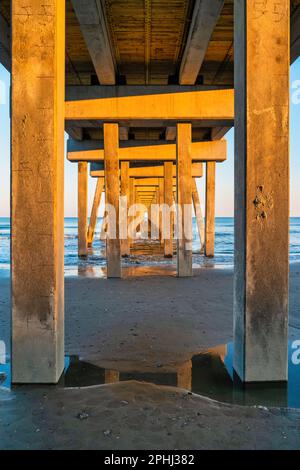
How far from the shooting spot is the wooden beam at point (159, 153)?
1742 cm

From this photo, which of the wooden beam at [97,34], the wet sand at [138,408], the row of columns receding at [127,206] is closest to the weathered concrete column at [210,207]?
the row of columns receding at [127,206]

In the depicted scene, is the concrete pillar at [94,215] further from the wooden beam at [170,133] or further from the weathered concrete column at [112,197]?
the weathered concrete column at [112,197]

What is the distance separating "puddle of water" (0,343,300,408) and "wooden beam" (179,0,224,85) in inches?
256

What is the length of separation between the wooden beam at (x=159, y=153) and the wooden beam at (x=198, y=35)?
646 cm

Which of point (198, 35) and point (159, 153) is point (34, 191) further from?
point (159, 153)

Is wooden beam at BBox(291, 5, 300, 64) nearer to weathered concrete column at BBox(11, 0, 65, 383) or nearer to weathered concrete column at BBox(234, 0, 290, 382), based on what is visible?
weathered concrete column at BBox(234, 0, 290, 382)

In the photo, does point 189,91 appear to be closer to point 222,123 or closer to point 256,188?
point 222,123

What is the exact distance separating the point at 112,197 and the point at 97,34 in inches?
196

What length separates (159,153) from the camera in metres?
17.4

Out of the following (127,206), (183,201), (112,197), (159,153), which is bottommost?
(183,201)

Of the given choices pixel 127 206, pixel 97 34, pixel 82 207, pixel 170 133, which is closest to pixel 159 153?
pixel 170 133

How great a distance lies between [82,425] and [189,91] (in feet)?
33.7

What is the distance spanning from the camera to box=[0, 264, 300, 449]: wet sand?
2676 millimetres
